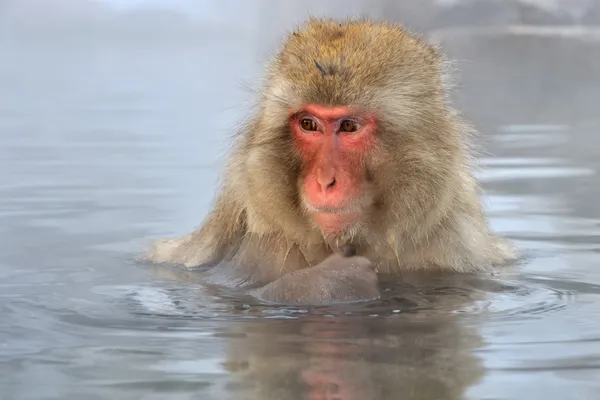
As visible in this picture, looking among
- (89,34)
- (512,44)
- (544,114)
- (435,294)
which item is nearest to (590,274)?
(435,294)

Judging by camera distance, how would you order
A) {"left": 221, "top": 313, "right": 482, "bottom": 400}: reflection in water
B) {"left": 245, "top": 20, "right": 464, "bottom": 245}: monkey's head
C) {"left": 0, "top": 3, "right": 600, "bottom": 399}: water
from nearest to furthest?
{"left": 221, "top": 313, "right": 482, "bottom": 400}: reflection in water
{"left": 0, "top": 3, "right": 600, "bottom": 399}: water
{"left": 245, "top": 20, "right": 464, "bottom": 245}: monkey's head

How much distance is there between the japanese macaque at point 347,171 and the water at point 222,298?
0.14m

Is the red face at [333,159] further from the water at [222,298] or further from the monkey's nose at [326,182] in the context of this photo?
the water at [222,298]

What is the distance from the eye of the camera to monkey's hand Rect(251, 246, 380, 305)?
3.81 meters

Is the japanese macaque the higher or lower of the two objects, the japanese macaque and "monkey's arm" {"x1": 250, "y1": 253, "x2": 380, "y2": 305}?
the higher

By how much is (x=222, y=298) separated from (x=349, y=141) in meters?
0.60

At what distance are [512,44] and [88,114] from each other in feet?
32.6

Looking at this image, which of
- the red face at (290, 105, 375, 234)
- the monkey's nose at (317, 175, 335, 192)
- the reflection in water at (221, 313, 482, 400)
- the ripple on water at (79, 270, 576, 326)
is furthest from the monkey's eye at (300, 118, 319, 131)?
the reflection in water at (221, 313, 482, 400)

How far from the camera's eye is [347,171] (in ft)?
12.7

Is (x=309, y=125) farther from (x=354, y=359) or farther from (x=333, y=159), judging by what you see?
(x=354, y=359)

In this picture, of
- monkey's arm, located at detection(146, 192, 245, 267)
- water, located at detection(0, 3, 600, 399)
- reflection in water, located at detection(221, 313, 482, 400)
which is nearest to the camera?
reflection in water, located at detection(221, 313, 482, 400)

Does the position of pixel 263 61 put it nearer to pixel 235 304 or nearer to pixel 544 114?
pixel 235 304

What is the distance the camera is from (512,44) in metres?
18.8

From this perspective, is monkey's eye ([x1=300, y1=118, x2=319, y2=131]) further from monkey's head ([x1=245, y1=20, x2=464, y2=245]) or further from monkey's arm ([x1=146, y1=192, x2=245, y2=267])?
monkey's arm ([x1=146, y1=192, x2=245, y2=267])
